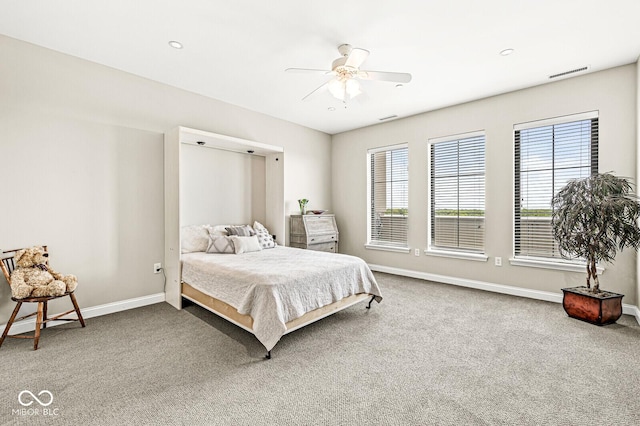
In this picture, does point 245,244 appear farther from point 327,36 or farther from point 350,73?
point 327,36

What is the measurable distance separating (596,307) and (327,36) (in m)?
3.72

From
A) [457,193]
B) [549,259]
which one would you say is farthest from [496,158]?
[549,259]

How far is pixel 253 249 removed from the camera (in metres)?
3.91

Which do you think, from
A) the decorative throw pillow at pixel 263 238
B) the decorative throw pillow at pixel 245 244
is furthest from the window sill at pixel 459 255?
the decorative throw pillow at pixel 245 244

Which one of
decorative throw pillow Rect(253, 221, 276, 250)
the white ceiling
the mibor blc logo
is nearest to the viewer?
the mibor blc logo

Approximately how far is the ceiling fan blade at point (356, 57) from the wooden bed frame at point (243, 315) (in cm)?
229

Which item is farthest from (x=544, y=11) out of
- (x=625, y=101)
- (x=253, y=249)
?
(x=253, y=249)

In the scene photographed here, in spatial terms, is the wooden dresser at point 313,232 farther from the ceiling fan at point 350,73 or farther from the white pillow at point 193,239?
the ceiling fan at point 350,73

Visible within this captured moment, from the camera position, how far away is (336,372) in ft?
Result: 7.07

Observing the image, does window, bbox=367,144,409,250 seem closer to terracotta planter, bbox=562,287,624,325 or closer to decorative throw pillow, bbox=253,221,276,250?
decorative throw pillow, bbox=253,221,276,250

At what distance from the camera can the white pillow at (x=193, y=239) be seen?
12.5ft

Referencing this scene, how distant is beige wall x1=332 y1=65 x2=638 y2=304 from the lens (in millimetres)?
3281

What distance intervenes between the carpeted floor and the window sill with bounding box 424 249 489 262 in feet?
3.87

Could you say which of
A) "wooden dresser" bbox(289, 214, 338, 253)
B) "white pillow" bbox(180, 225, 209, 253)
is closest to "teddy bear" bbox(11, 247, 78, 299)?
"white pillow" bbox(180, 225, 209, 253)
